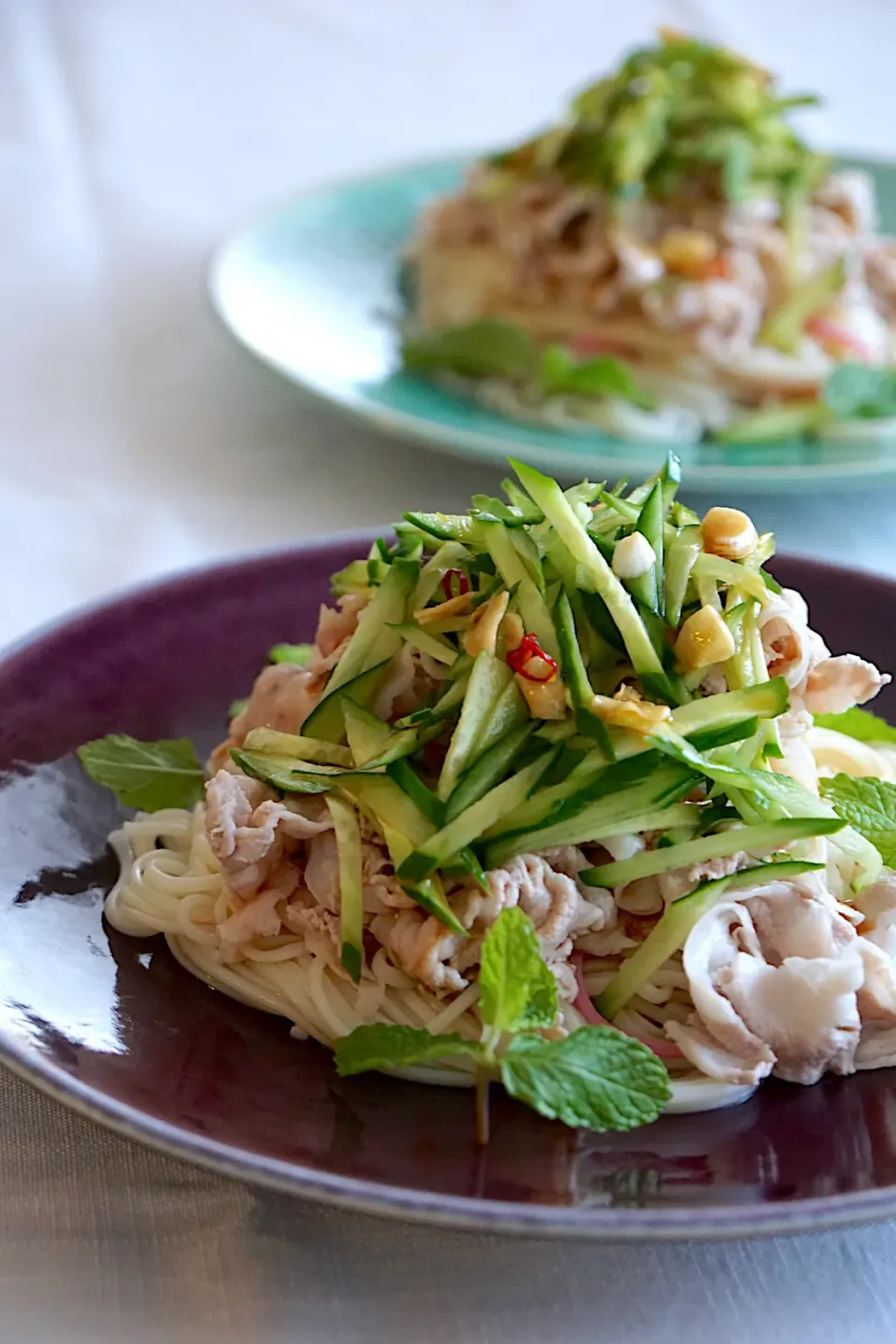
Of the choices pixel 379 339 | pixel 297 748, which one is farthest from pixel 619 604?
pixel 379 339

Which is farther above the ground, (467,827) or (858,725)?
(467,827)

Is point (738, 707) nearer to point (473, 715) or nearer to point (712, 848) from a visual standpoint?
point (712, 848)

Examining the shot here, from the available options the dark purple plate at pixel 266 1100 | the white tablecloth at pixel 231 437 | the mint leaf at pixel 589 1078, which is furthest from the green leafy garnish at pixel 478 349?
the mint leaf at pixel 589 1078

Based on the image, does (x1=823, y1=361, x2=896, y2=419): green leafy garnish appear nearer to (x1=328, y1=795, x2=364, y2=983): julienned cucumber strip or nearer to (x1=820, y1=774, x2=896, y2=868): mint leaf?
(x1=820, y1=774, x2=896, y2=868): mint leaf

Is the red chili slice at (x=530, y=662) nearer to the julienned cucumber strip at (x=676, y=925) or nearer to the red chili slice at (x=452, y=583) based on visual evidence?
the red chili slice at (x=452, y=583)

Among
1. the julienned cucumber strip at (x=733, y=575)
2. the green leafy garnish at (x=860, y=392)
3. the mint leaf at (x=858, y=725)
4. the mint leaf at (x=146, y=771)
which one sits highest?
the julienned cucumber strip at (x=733, y=575)

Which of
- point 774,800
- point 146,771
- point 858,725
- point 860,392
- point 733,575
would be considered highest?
point 733,575

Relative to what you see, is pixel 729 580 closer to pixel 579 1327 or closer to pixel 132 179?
pixel 579 1327
